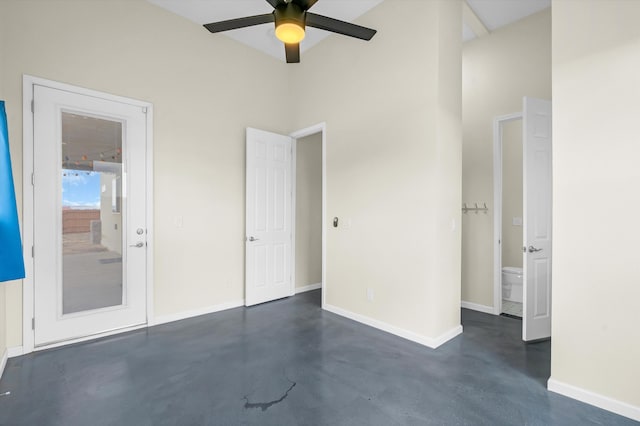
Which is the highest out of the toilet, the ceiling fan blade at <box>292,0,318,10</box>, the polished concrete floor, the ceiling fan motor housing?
the ceiling fan blade at <box>292,0,318,10</box>

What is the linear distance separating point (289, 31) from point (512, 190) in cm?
398

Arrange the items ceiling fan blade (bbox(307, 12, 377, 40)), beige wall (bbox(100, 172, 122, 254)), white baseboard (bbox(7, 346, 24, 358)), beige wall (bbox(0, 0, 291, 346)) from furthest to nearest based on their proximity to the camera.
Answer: beige wall (bbox(100, 172, 122, 254))
beige wall (bbox(0, 0, 291, 346))
white baseboard (bbox(7, 346, 24, 358))
ceiling fan blade (bbox(307, 12, 377, 40))

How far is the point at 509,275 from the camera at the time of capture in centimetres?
408

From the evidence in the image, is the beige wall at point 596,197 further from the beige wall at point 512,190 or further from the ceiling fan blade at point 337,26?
the beige wall at point 512,190

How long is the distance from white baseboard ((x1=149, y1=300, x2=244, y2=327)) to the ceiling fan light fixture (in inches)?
126

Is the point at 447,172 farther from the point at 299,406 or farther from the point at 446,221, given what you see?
the point at 299,406

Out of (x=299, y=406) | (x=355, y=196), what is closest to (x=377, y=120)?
(x=355, y=196)

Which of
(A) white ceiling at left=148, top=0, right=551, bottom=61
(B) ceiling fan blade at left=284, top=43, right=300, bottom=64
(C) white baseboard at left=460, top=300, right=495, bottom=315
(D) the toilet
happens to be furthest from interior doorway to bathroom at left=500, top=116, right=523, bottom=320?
(B) ceiling fan blade at left=284, top=43, right=300, bottom=64

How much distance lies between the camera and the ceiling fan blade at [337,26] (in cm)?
224

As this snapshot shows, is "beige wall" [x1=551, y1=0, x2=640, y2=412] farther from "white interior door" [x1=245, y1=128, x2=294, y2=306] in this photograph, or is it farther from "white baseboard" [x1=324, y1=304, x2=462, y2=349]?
"white interior door" [x1=245, y1=128, x2=294, y2=306]

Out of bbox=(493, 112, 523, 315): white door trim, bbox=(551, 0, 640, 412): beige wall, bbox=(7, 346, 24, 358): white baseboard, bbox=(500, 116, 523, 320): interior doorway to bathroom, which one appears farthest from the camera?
bbox=(500, 116, 523, 320): interior doorway to bathroom

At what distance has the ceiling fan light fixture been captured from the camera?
6.63 ft

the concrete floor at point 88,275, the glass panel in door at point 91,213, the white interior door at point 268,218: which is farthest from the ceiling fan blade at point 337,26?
the concrete floor at point 88,275

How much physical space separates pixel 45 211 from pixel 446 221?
3.81 meters
